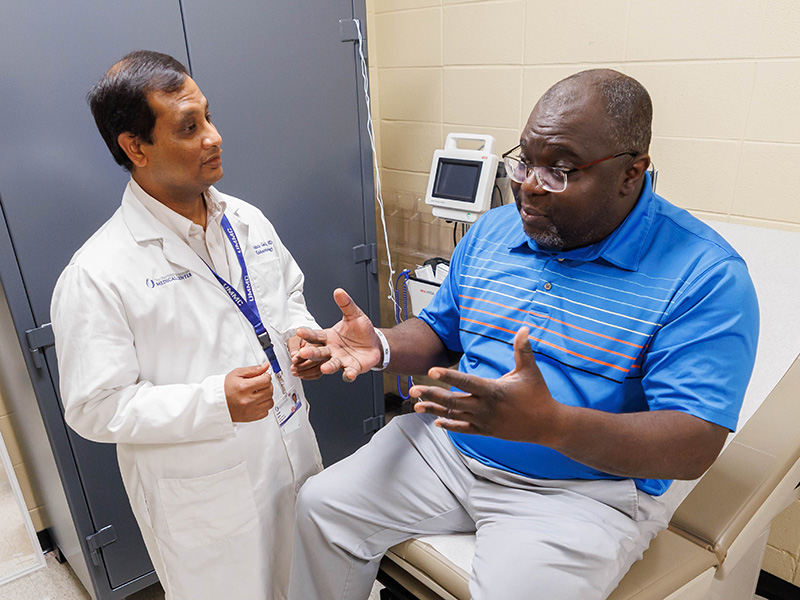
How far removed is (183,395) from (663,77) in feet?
5.09

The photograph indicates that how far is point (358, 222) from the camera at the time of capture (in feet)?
7.13

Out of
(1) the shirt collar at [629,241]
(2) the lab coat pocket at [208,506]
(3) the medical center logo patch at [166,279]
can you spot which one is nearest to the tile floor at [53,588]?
(2) the lab coat pocket at [208,506]

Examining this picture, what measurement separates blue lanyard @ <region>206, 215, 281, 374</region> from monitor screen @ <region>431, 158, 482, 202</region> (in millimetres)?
843

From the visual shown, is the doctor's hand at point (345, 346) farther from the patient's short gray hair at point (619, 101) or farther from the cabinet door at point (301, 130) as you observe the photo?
the cabinet door at point (301, 130)

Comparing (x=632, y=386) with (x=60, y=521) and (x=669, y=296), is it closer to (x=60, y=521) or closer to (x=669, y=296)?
(x=669, y=296)

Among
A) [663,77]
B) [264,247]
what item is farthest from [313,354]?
[663,77]

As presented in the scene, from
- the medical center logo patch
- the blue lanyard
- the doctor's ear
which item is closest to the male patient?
the blue lanyard

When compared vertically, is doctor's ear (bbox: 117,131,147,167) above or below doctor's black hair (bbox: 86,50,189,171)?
below

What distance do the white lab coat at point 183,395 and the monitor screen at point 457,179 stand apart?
2.37 feet

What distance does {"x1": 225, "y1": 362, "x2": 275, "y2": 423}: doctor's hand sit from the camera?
1246 mm

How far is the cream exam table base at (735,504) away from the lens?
1.12m

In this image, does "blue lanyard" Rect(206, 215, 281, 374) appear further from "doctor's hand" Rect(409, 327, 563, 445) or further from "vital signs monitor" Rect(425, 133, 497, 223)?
"vital signs monitor" Rect(425, 133, 497, 223)

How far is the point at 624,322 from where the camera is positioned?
1156 mm

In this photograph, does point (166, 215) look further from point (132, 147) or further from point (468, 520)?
point (468, 520)
